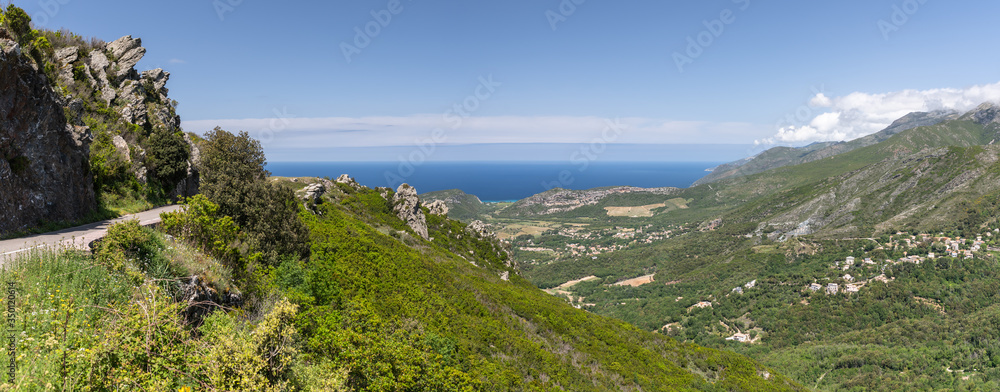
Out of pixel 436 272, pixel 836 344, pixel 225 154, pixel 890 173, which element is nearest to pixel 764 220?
pixel 890 173

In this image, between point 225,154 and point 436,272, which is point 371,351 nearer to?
point 436,272

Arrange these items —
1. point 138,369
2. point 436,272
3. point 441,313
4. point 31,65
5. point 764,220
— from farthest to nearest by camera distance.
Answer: point 764,220, point 436,272, point 441,313, point 31,65, point 138,369

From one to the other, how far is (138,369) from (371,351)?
4674 millimetres

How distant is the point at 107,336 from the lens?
4.99 metres

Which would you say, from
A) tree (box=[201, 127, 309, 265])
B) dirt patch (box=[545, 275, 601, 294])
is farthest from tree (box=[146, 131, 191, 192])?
dirt patch (box=[545, 275, 601, 294])

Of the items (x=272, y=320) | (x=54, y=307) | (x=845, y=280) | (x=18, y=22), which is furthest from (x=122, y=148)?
(x=845, y=280)

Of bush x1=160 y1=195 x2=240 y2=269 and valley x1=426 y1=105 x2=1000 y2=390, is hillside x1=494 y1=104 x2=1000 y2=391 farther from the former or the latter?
bush x1=160 y1=195 x2=240 y2=269

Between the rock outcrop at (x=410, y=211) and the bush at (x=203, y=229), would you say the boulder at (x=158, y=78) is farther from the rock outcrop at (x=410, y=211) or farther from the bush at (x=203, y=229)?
the rock outcrop at (x=410, y=211)

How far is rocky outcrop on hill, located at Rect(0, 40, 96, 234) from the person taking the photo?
35.9ft

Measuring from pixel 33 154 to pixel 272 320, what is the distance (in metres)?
13.5

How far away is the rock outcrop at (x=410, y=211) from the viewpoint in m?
43.9

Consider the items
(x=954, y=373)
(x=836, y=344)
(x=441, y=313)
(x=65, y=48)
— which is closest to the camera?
(x=441, y=313)

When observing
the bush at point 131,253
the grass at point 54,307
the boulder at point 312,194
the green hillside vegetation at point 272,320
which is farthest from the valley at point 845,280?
the grass at point 54,307

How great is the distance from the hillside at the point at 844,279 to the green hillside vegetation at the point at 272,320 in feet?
236
